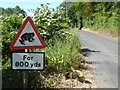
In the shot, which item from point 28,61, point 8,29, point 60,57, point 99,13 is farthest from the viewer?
point 99,13

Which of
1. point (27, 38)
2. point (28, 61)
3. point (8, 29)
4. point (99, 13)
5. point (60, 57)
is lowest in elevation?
point (60, 57)

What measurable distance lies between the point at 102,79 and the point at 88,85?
1.04m

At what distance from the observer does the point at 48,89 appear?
7664 millimetres

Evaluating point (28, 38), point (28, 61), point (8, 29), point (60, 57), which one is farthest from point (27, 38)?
point (60, 57)

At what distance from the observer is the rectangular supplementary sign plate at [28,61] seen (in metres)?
6.18

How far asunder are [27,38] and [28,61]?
1.40 ft

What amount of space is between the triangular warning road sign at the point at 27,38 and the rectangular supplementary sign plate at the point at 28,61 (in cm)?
17

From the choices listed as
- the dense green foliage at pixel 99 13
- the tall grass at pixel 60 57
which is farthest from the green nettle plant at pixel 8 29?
the dense green foliage at pixel 99 13

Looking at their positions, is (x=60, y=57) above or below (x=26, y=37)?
below

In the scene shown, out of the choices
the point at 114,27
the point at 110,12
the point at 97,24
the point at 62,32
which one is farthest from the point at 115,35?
the point at 62,32

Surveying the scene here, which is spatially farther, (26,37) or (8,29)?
(8,29)

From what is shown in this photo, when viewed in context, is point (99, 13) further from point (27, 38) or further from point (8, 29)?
point (27, 38)

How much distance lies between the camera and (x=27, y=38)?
625 cm

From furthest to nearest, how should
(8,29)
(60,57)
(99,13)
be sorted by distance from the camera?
(99,13) → (60,57) → (8,29)
